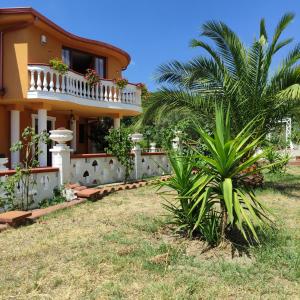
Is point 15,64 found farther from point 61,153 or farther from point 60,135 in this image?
point 61,153

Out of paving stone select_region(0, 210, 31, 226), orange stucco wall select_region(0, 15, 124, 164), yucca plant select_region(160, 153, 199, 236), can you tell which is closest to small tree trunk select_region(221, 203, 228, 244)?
yucca plant select_region(160, 153, 199, 236)

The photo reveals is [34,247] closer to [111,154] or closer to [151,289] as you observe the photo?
[151,289]

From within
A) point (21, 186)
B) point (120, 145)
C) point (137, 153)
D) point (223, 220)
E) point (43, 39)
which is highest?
point (43, 39)

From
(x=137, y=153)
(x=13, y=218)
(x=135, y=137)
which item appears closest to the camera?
(x=13, y=218)

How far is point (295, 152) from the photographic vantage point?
30.7 metres

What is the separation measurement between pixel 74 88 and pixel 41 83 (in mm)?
1300

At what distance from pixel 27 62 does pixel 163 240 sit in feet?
31.3

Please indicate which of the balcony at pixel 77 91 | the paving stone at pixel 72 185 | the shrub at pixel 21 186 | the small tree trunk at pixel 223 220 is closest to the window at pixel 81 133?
the balcony at pixel 77 91

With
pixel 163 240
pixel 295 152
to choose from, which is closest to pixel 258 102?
pixel 163 240

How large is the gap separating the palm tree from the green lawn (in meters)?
4.36

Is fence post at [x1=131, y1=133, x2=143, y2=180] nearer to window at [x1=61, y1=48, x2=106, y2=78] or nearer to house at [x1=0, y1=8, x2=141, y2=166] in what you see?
house at [x1=0, y1=8, x2=141, y2=166]

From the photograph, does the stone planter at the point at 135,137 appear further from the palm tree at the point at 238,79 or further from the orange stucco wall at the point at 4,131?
the orange stucco wall at the point at 4,131

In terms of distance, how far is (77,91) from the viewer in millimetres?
14445

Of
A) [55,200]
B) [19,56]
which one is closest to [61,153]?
[55,200]
